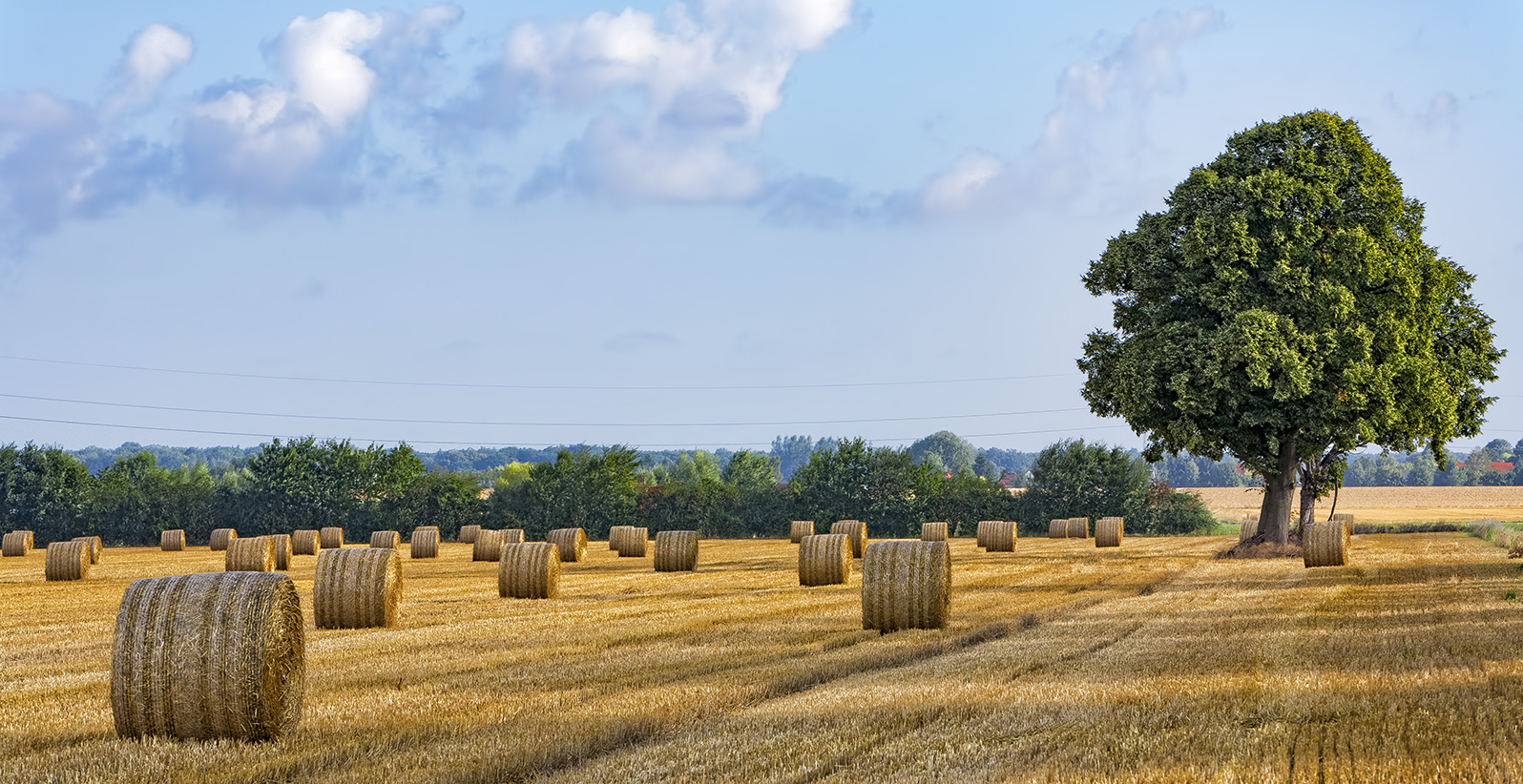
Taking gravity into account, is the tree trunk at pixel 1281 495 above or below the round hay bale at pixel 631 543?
above

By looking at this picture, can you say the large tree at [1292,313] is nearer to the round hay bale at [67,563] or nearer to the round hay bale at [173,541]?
the round hay bale at [67,563]

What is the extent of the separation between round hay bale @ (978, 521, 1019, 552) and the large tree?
702 centimetres

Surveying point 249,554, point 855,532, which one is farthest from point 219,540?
point 855,532

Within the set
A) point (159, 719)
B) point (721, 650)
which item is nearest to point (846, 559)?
point (721, 650)

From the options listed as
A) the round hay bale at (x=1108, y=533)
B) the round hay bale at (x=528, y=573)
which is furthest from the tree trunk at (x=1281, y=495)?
the round hay bale at (x=528, y=573)

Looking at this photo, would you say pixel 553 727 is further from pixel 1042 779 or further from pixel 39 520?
pixel 39 520

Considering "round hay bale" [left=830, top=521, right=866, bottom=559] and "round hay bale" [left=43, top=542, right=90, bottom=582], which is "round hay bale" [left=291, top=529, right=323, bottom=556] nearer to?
"round hay bale" [left=43, top=542, right=90, bottom=582]

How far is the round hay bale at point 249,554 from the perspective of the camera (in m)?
32.4

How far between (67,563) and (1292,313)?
2908 centimetres

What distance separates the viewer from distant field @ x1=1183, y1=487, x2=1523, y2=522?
238ft

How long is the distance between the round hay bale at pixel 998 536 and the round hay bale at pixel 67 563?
24238mm

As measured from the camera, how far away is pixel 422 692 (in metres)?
10.7

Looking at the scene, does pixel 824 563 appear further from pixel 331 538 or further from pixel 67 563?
pixel 331 538

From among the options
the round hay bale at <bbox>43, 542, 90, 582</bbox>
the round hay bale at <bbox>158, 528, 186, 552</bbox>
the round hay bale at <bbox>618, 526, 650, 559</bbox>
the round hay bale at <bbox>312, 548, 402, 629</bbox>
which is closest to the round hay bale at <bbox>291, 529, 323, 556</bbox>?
the round hay bale at <bbox>158, 528, 186, 552</bbox>
